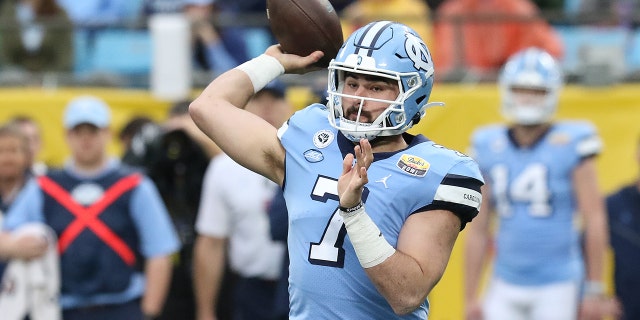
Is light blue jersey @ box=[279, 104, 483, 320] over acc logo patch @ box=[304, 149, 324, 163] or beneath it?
beneath

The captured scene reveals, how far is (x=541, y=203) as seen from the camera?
7.79 metres

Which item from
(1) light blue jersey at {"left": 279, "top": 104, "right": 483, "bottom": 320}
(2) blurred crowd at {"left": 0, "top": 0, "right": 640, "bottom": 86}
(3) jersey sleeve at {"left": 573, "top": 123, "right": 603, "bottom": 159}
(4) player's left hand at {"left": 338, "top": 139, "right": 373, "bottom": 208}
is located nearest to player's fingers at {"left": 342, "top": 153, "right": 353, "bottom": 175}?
(4) player's left hand at {"left": 338, "top": 139, "right": 373, "bottom": 208}

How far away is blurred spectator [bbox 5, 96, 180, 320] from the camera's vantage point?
22.3ft

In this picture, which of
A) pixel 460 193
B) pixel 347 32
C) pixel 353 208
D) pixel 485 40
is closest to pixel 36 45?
pixel 347 32

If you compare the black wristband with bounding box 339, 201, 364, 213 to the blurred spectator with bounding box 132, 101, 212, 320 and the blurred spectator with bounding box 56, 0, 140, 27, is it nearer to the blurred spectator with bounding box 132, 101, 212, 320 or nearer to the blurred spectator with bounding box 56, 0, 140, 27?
the blurred spectator with bounding box 132, 101, 212, 320

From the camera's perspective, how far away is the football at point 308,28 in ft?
14.4

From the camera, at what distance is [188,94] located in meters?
9.28

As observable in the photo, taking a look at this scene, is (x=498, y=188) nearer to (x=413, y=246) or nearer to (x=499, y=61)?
(x=499, y=61)

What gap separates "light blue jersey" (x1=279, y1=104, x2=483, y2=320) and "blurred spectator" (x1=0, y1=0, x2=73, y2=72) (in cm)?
597

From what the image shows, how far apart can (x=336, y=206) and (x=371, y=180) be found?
13 centimetres

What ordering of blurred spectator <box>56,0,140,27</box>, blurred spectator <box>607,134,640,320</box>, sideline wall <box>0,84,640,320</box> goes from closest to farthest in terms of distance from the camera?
1. blurred spectator <box>607,134,640,320</box>
2. sideline wall <box>0,84,640,320</box>
3. blurred spectator <box>56,0,140,27</box>

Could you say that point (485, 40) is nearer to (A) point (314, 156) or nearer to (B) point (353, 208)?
(A) point (314, 156)

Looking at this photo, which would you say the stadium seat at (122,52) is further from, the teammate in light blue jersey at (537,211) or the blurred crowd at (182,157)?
the teammate in light blue jersey at (537,211)

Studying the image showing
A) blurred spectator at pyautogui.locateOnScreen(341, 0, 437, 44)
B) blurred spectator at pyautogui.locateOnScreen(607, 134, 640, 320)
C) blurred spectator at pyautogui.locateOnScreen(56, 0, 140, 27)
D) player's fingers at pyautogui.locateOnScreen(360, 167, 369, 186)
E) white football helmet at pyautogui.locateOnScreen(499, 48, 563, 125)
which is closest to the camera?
player's fingers at pyautogui.locateOnScreen(360, 167, 369, 186)
